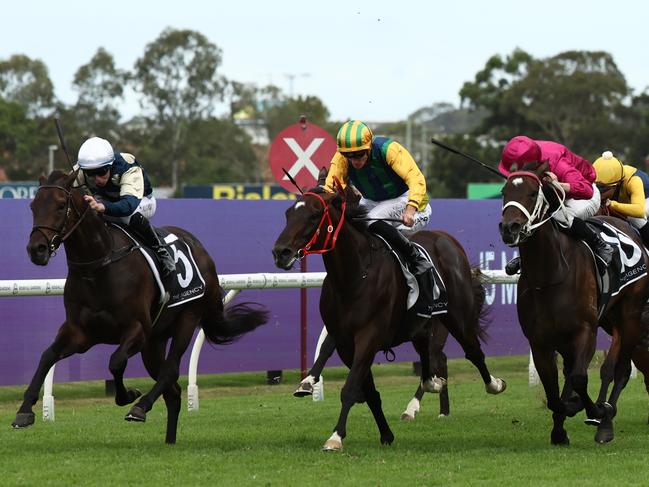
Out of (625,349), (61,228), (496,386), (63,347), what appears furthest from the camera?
(496,386)

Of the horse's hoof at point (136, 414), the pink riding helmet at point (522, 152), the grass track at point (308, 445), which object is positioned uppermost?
the pink riding helmet at point (522, 152)

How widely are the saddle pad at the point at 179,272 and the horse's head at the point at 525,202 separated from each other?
2.28m

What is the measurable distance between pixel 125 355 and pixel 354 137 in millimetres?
1995

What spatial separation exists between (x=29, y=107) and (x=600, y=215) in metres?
64.4

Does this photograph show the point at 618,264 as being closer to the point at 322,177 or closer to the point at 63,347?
the point at 322,177

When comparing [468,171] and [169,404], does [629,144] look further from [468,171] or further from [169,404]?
[169,404]

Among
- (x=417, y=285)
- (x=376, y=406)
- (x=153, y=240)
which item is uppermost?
(x=153, y=240)

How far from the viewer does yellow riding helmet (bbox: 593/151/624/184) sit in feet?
32.1

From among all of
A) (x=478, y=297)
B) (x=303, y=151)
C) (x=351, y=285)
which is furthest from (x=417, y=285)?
(x=303, y=151)

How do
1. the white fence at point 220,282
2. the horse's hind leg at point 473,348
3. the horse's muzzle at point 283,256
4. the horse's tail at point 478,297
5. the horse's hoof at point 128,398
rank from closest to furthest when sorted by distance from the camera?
1. the horse's muzzle at point 283,256
2. the horse's hoof at point 128,398
3. the horse's hind leg at point 473,348
4. the horse's tail at point 478,297
5. the white fence at point 220,282

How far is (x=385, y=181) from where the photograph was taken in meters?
8.93

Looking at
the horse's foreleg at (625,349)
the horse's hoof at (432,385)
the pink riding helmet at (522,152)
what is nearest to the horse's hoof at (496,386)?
the horse's hoof at (432,385)

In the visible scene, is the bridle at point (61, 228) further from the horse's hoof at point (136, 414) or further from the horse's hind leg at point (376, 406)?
the horse's hind leg at point (376, 406)

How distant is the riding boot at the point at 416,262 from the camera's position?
8.59m
